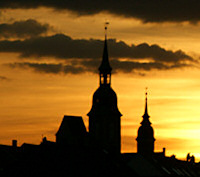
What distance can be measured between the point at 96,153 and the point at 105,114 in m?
52.8

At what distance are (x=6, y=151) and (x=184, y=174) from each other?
45908 mm

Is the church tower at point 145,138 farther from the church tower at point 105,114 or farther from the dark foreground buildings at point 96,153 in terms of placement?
the church tower at point 105,114

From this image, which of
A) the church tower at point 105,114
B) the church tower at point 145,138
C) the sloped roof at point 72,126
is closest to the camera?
the sloped roof at point 72,126

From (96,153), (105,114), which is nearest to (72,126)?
(105,114)

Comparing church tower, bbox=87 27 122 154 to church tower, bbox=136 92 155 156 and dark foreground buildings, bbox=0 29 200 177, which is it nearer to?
dark foreground buildings, bbox=0 29 200 177

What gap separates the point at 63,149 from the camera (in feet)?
383

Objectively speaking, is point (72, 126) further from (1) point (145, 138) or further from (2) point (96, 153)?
(2) point (96, 153)

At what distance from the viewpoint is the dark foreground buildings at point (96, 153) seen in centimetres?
11475

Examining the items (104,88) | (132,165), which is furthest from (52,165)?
(104,88)

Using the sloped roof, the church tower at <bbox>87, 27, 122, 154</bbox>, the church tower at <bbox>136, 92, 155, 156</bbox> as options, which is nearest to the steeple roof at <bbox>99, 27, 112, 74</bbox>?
the church tower at <bbox>87, 27, 122, 154</bbox>

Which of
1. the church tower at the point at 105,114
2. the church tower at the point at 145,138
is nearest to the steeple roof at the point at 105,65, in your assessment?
the church tower at the point at 105,114

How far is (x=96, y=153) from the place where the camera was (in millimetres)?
119312

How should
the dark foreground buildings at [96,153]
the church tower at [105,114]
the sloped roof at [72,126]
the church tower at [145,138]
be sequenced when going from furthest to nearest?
1. the church tower at [145,138]
2. the church tower at [105,114]
3. the sloped roof at [72,126]
4. the dark foreground buildings at [96,153]

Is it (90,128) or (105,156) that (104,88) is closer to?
(90,128)
